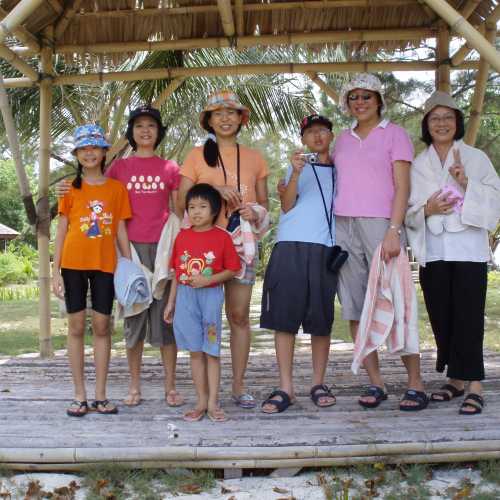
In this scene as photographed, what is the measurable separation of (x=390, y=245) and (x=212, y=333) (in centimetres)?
112

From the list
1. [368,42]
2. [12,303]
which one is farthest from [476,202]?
[12,303]

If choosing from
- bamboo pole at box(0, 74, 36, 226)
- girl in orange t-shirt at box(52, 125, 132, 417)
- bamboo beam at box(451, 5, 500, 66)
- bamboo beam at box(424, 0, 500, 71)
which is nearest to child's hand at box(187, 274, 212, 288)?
girl in orange t-shirt at box(52, 125, 132, 417)

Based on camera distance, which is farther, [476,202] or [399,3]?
[399,3]

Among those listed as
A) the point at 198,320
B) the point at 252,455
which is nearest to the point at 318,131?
the point at 198,320

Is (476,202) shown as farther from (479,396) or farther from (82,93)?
(82,93)

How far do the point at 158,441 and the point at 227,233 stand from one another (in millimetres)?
1180

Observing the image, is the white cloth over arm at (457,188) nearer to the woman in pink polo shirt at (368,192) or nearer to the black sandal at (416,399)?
the woman in pink polo shirt at (368,192)

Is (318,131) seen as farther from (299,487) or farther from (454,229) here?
(299,487)

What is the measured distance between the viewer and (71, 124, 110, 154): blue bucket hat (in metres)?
3.66

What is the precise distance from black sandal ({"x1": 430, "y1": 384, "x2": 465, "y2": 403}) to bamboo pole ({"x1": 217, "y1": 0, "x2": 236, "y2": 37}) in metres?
3.09

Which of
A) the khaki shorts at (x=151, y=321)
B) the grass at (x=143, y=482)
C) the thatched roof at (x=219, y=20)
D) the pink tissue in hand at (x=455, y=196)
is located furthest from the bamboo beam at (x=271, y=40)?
the grass at (x=143, y=482)

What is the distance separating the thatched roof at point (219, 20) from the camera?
5.18 meters

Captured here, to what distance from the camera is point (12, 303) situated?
50.0 feet

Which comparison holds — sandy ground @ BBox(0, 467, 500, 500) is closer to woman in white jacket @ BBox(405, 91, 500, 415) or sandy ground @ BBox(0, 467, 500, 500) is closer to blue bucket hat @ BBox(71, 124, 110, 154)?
woman in white jacket @ BBox(405, 91, 500, 415)
